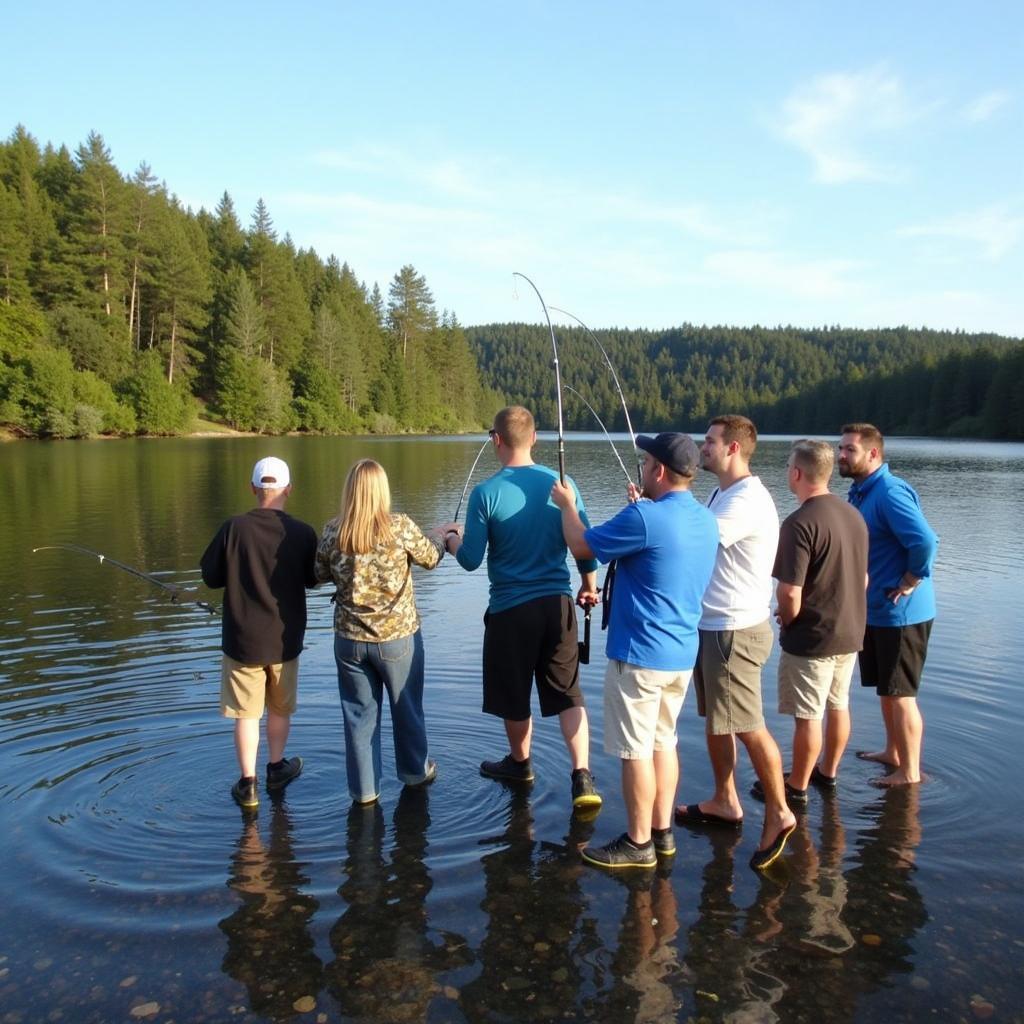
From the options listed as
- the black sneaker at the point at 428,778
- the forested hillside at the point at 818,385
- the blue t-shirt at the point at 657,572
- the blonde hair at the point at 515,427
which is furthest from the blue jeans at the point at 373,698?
the forested hillside at the point at 818,385

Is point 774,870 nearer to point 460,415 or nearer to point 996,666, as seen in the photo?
point 996,666

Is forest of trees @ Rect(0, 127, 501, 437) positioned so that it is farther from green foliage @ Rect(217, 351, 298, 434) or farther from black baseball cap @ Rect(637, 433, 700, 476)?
black baseball cap @ Rect(637, 433, 700, 476)

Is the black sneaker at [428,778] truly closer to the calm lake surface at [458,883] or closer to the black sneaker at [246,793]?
the calm lake surface at [458,883]

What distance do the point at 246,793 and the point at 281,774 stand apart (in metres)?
0.32

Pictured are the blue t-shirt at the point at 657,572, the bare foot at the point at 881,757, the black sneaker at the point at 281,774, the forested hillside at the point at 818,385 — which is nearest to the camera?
the blue t-shirt at the point at 657,572

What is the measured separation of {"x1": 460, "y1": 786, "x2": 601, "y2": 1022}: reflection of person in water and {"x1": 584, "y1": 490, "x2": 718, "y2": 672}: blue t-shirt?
117 centimetres

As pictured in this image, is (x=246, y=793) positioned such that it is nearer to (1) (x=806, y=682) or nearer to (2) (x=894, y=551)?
(1) (x=806, y=682)

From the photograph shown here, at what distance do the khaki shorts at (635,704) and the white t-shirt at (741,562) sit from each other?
438mm

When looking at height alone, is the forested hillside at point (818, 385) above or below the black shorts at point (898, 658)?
above

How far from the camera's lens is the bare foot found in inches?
224

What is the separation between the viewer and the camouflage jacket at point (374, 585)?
4.77 meters

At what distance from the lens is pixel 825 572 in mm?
4715

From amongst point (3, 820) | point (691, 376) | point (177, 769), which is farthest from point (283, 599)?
point (691, 376)

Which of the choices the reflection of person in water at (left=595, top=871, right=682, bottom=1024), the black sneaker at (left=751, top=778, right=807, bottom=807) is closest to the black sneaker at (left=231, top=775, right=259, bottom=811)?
the reflection of person in water at (left=595, top=871, right=682, bottom=1024)
